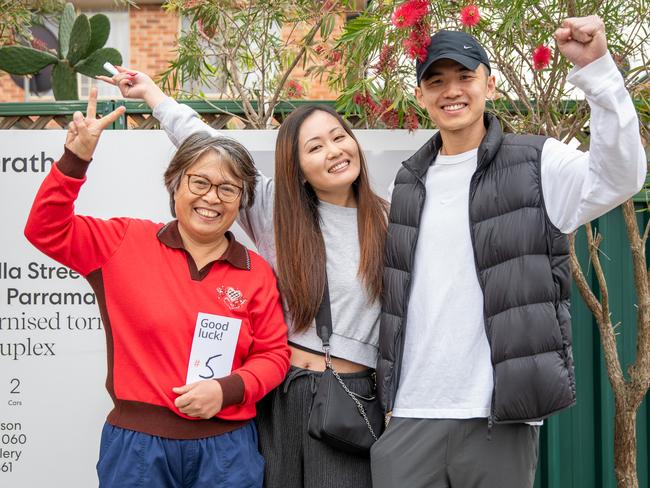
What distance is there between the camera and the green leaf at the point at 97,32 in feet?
14.0

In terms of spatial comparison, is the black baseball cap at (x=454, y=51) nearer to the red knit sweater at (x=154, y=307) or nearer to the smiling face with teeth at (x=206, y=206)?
the smiling face with teeth at (x=206, y=206)

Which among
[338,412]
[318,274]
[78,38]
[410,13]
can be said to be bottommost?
[338,412]

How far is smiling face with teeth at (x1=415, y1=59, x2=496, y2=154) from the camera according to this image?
8.30 ft

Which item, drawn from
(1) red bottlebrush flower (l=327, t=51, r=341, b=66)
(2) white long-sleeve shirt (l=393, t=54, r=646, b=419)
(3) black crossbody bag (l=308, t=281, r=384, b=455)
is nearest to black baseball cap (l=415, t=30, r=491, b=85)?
(2) white long-sleeve shirt (l=393, t=54, r=646, b=419)

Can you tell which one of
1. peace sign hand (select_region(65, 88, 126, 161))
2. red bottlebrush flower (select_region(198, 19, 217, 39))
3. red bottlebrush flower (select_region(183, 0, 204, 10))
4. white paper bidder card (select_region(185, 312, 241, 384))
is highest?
red bottlebrush flower (select_region(183, 0, 204, 10))

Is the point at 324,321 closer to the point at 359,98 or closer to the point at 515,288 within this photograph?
the point at 515,288

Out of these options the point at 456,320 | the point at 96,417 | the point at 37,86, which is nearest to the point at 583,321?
the point at 456,320

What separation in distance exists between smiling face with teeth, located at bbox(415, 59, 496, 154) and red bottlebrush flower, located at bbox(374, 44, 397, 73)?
0.52 meters

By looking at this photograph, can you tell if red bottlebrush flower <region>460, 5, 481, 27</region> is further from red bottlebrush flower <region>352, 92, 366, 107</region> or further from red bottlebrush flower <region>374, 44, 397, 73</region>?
red bottlebrush flower <region>352, 92, 366, 107</region>

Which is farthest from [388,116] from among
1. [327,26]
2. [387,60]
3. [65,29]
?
[65,29]

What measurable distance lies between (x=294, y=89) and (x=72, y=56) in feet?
4.07

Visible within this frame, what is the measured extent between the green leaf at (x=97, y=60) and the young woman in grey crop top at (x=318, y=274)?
74.0 inches

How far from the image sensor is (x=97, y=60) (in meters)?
4.31

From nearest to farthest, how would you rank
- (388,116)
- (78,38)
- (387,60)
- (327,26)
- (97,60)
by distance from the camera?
(387,60), (388,116), (327,26), (78,38), (97,60)
